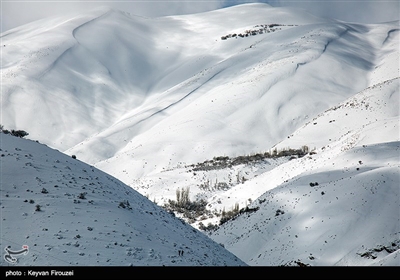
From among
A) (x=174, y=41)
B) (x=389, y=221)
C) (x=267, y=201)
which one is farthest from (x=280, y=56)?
→ (x=389, y=221)

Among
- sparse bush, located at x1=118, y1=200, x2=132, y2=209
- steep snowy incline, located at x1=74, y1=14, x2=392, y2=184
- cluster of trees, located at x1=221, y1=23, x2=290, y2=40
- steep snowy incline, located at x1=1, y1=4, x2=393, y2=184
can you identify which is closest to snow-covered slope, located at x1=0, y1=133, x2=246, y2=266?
sparse bush, located at x1=118, y1=200, x2=132, y2=209

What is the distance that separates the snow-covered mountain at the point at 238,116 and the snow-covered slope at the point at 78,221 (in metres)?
4.71

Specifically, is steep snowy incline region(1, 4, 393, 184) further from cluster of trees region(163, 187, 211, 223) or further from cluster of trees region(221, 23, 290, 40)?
cluster of trees region(163, 187, 211, 223)

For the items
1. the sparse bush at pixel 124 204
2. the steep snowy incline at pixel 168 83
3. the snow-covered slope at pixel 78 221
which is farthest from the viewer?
the steep snowy incline at pixel 168 83

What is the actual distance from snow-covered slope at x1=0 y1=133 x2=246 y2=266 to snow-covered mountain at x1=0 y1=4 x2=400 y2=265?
15.5ft

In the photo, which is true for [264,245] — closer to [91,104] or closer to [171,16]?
[91,104]

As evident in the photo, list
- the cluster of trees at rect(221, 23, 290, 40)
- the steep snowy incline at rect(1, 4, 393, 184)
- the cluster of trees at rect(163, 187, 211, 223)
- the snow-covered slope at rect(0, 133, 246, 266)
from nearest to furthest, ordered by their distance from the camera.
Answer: the snow-covered slope at rect(0, 133, 246, 266) < the cluster of trees at rect(163, 187, 211, 223) < the steep snowy incline at rect(1, 4, 393, 184) < the cluster of trees at rect(221, 23, 290, 40)

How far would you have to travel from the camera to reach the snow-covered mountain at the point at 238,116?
17.2 m

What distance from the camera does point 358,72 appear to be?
185ft

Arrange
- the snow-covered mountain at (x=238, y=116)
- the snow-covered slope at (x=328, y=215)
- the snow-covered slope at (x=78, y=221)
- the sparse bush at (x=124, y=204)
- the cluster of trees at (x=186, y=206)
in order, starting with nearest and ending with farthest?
the snow-covered slope at (x=78, y=221) < the sparse bush at (x=124, y=204) < the snow-covered slope at (x=328, y=215) < the snow-covered mountain at (x=238, y=116) < the cluster of trees at (x=186, y=206)

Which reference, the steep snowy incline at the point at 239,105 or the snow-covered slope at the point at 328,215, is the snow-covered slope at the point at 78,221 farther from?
the steep snowy incline at the point at 239,105

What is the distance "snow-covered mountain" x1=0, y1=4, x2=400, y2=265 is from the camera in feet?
56.5

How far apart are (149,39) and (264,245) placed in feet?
235

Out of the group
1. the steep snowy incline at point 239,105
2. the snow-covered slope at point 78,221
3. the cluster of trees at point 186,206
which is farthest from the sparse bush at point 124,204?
the steep snowy incline at point 239,105
